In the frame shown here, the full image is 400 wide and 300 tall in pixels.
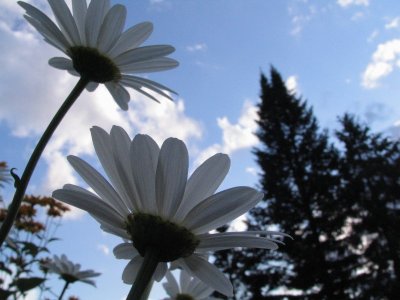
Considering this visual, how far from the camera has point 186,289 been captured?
171cm

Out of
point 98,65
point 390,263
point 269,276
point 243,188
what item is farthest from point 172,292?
point 269,276

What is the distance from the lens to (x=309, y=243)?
15.2 metres

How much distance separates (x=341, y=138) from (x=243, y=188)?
16.6 meters

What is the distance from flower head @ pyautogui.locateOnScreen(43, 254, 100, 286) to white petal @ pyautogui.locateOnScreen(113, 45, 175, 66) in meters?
1.84

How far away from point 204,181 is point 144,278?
0.80 feet

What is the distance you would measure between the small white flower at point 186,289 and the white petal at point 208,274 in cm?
89

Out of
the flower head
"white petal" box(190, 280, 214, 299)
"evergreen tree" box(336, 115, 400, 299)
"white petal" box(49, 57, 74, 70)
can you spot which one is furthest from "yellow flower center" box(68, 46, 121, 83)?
"evergreen tree" box(336, 115, 400, 299)

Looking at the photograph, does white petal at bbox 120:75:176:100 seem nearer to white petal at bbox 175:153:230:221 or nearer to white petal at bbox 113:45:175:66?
white petal at bbox 113:45:175:66

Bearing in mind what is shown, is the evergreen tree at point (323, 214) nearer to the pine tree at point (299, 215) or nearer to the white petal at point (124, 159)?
the pine tree at point (299, 215)

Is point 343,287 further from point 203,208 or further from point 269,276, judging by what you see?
point 203,208

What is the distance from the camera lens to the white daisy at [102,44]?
110cm

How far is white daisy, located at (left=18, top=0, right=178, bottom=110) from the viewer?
110 centimetres

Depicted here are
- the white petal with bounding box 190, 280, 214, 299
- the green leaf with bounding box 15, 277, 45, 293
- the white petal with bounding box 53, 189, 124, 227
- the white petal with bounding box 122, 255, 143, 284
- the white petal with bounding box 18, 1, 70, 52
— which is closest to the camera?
the white petal with bounding box 53, 189, 124, 227

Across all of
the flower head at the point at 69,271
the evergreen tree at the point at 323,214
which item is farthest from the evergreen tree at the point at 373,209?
the flower head at the point at 69,271
